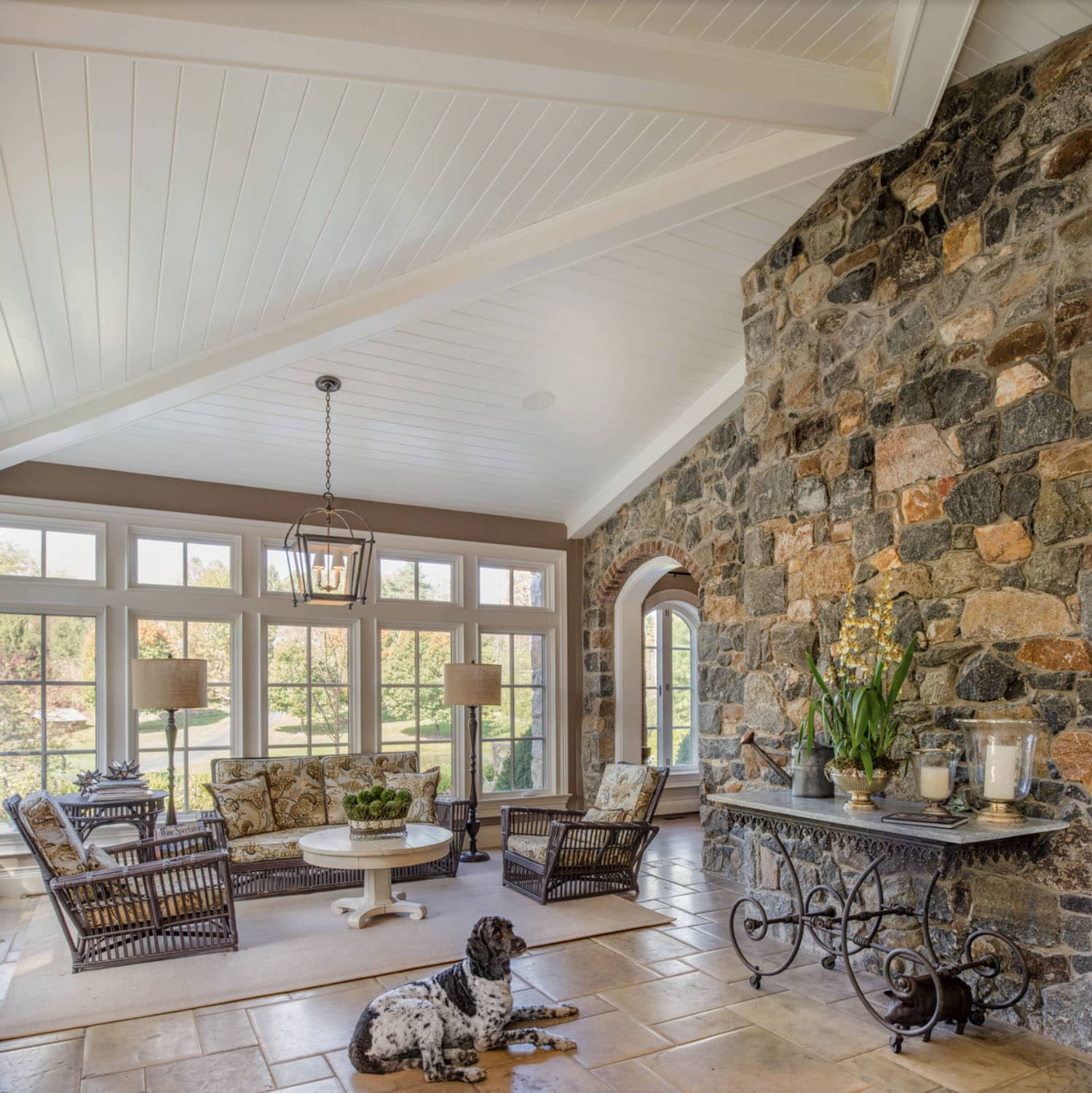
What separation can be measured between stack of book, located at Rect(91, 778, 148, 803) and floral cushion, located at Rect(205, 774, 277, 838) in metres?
0.41

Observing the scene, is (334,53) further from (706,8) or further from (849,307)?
(849,307)

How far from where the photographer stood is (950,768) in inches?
144

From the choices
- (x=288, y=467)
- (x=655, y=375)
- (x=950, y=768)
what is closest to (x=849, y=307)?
(x=655, y=375)

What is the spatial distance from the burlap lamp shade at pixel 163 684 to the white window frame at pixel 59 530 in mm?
981

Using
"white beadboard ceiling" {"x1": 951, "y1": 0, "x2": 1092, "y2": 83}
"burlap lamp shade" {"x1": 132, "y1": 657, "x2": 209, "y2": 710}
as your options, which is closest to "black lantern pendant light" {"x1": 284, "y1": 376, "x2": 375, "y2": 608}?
"burlap lamp shade" {"x1": 132, "y1": 657, "x2": 209, "y2": 710}

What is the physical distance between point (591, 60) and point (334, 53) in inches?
34.8

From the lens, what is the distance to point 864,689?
391 centimetres

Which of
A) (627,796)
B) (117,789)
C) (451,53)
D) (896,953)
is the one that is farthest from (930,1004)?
(117,789)

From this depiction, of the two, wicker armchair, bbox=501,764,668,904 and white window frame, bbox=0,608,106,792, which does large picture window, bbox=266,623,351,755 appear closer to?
white window frame, bbox=0,608,106,792

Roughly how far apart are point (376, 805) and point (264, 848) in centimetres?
97

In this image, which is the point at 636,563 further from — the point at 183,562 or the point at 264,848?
the point at 264,848

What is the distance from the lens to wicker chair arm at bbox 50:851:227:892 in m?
4.08

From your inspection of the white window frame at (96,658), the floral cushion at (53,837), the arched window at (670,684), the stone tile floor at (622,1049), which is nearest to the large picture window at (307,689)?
the white window frame at (96,658)

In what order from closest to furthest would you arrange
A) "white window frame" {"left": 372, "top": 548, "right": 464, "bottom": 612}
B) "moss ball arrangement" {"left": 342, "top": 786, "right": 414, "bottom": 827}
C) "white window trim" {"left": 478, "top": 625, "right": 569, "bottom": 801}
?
"moss ball arrangement" {"left": 342, "top": 786, "right": 414, "bottom": 827} < "white window frame" {"left": 372, "top": 548, "right": 464, "bottom": 612} < "white window trim" {"left": 478, "top": 625, "right": 569, "bottom": 801}
